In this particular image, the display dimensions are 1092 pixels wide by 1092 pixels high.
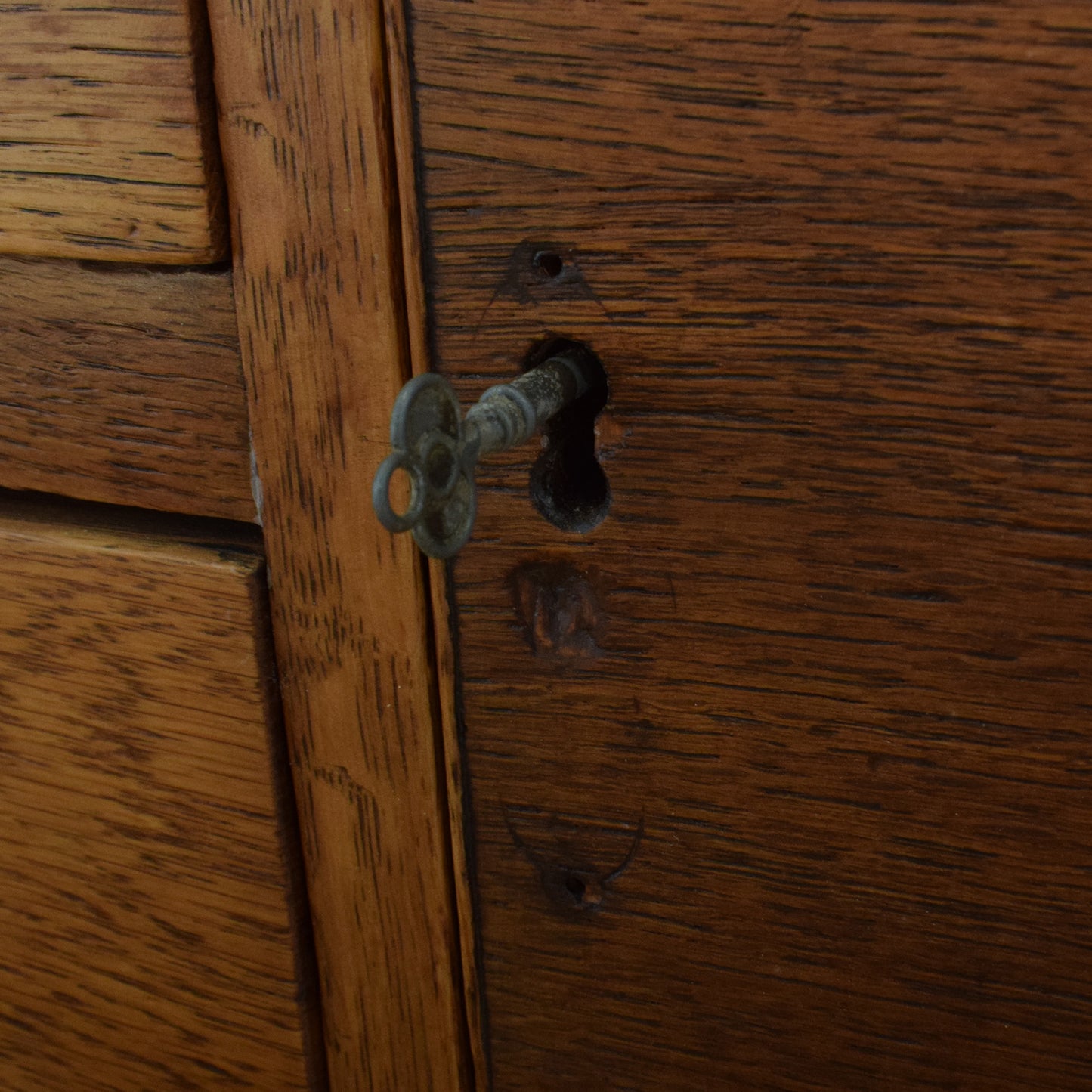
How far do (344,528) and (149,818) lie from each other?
20 centimetres

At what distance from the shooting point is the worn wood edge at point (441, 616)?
0.44m

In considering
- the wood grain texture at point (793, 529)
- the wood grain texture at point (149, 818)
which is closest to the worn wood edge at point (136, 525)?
the wood grain texture at point (149, 818)

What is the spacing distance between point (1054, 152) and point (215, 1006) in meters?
0.56

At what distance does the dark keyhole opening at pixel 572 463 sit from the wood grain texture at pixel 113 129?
6.4 inches

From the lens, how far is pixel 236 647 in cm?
55

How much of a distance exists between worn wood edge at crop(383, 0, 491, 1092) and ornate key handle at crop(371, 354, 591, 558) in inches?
3.4

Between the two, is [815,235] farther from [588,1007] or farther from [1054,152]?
[588,1007]

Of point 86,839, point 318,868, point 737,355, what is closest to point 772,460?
point 737,355

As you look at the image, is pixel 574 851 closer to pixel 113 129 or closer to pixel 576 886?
pixel 576 886

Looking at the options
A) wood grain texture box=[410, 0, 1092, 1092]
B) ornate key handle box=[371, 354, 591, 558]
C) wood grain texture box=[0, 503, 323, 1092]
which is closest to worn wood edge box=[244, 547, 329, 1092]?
wood grain texture box=[0, 503, 323, 1092]

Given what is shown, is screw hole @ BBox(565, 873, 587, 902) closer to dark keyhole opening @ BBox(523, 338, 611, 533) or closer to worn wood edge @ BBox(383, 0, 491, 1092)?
worn wood edge @ BBox(383, 0, 491, 1092)

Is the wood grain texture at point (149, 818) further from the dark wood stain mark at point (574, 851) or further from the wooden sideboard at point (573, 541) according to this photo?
the dark wood stain mark at point (574, 851)

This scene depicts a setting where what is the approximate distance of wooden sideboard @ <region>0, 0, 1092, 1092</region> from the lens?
40 cm

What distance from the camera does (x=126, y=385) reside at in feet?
Result: 1.77
